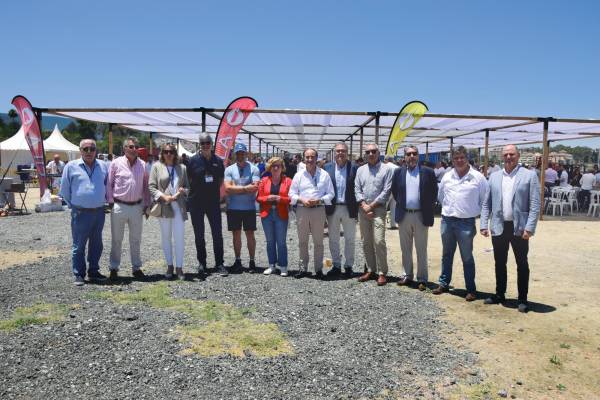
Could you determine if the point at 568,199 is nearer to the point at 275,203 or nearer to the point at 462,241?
the point at 462,241

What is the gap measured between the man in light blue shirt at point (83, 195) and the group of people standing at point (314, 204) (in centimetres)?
1

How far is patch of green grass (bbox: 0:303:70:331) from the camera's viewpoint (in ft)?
13.5

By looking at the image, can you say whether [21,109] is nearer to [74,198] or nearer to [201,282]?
[74,198]

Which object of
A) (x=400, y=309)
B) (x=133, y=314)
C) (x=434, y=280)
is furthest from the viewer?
(x=434, y=280)

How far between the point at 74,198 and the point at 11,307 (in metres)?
1.38

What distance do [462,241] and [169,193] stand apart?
3620mm

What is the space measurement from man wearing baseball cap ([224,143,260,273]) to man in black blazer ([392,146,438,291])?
6.24 feet

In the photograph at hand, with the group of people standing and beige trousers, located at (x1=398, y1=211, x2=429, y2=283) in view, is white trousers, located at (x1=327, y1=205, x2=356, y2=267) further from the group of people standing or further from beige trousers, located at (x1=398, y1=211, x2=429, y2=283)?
beige trousers, located at (x1=398, y1=211, x2=429, y2=283)

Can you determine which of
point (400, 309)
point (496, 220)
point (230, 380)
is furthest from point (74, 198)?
point (496, 220)

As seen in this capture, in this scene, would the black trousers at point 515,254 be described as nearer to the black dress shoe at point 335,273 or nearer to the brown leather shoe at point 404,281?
the brown leather shoe at point 404,281

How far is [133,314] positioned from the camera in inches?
175

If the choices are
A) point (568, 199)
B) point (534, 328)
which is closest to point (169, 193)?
point (534, 328)

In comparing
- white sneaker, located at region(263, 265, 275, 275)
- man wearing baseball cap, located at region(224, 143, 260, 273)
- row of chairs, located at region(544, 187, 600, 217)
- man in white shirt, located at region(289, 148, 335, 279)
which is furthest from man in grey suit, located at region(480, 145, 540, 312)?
row of chairs, located at region(544, 187, 600, 217)

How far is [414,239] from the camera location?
18.7 feet
